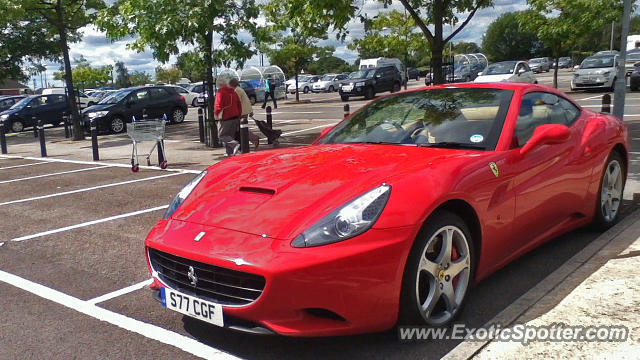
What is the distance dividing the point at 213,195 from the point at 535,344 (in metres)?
1.99

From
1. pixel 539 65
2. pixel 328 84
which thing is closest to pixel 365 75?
pixel 328 84

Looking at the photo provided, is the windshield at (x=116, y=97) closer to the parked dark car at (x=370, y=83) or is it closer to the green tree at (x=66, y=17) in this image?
the green tree at (x=66, y=17)

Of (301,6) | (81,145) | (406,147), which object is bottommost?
(81,145)

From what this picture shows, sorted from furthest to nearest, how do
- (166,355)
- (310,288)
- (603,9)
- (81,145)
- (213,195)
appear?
(603,9) < (81,145) < (213,195) < (166,355) < (310,288)

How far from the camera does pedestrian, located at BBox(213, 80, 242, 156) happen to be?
10781mm

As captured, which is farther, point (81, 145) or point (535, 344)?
point (81, 145)

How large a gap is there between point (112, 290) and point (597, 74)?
2318cm

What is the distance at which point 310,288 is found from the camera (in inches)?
102

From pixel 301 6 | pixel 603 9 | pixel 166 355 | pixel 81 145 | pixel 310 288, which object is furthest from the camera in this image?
pixel 603 9

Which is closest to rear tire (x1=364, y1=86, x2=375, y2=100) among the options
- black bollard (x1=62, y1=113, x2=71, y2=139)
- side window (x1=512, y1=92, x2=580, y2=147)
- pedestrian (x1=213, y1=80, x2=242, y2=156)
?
black bollard (x1=62, y1=113, x2=71, y2=139)

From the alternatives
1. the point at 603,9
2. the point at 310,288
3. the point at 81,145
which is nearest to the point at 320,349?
the point at 310,288

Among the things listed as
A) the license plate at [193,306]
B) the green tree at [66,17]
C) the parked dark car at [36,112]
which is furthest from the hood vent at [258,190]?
the parked dark car at [36,112]

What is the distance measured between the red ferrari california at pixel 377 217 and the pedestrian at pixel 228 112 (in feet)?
22.1

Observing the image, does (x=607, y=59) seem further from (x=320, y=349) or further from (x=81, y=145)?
(x=320, y=349)
